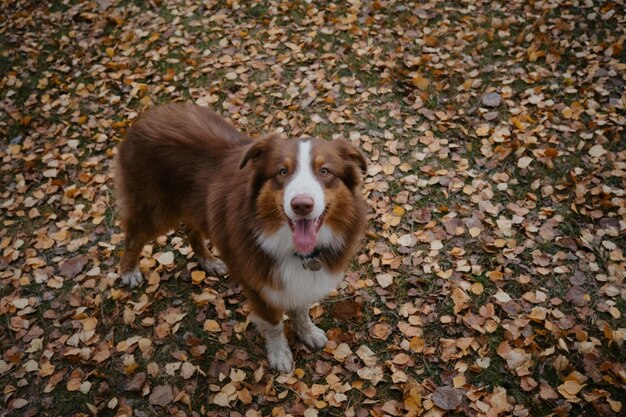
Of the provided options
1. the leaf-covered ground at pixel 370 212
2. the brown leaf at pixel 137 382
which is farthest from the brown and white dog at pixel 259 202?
the brown leaf at pixel 137 382

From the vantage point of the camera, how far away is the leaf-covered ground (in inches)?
141

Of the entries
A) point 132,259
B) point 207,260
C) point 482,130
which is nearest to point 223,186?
point 207,260

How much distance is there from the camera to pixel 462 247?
4344 millimetres

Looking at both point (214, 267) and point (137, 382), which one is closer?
point (137, 382)

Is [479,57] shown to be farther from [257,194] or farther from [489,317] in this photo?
[257,194]

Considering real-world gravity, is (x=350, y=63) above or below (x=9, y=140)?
above

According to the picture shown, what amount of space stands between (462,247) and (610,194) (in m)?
1.67

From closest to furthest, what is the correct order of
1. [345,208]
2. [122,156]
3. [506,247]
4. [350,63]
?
[345,208] → [122,156] → [506,247] → [350,63]

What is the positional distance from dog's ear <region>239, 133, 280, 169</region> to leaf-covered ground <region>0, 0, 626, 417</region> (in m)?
1.79

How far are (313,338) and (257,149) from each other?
181cm

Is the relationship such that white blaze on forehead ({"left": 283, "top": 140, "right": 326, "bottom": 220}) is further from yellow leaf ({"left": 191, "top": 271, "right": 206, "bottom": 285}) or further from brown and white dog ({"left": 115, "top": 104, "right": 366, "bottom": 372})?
yellow leaf ({"left": 191, "top": 271, "right": 206, "bottom": 285})

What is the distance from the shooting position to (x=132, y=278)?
14.3ft

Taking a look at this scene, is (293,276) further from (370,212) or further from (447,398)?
(370,212)

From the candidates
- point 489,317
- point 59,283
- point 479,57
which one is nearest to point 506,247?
point 489,317
